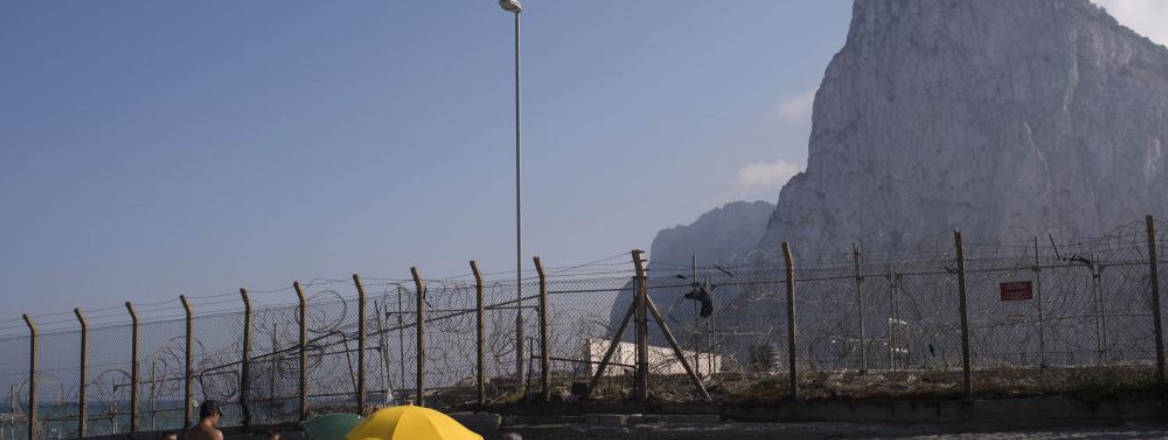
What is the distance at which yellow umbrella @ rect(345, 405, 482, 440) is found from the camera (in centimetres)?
917

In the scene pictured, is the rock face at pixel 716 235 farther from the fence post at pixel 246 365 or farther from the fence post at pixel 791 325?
the fence post at pixel 791 325

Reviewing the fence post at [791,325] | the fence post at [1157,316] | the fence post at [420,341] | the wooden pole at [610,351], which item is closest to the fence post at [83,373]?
the fence post at [420,341]

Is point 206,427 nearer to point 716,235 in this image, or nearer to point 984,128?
point 984,128

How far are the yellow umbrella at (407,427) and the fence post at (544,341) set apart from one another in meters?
5.79

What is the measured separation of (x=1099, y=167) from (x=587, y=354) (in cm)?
4670

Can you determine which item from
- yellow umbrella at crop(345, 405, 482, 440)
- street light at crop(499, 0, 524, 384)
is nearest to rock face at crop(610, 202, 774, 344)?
street light at crop(499, 0, 524, 384)

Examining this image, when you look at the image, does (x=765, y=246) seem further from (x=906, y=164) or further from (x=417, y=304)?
(x=417, y=304)

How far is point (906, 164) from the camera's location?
60.1 m

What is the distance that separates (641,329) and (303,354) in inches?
202

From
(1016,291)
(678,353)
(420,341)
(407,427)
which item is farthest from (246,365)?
(1016,291)

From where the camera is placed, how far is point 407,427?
30.2ft

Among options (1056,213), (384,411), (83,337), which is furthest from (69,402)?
(1056,213)

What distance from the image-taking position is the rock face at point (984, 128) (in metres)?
55.5

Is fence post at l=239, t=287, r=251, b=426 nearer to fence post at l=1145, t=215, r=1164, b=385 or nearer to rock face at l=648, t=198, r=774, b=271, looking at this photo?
fence post at l=1145, t=215, r=1164, b=385
